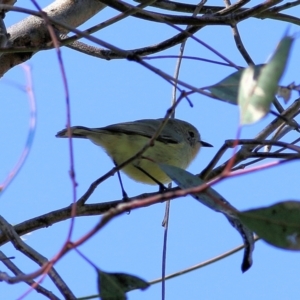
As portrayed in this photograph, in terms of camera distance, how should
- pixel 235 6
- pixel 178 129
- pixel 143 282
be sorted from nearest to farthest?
1. pixel 143 282
2. pixel 235 6
3. pixel 178 129

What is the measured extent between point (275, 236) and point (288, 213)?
0.27ft

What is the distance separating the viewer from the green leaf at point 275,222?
→ 1.46 m

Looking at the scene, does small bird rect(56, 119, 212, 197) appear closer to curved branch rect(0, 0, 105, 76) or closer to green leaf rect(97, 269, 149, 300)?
curved branch rect(0, 0, 105, 76)

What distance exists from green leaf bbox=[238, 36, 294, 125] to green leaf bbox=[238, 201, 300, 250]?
0.34 metres

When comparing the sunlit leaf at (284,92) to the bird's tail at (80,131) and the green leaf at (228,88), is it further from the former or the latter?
the bird's tail at (80,131)

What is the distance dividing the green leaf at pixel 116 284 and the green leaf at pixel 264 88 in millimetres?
552

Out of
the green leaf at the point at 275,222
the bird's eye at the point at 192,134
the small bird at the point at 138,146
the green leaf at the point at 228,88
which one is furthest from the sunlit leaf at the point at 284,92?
the bird's eye at the point at 192,134

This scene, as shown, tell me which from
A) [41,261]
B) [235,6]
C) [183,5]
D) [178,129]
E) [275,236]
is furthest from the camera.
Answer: [178,129]

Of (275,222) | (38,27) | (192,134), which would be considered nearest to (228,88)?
(275,222)

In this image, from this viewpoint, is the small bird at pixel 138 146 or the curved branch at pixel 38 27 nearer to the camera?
the curved branch at pixel 38 27

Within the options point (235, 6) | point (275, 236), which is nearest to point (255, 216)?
point (275, 236)

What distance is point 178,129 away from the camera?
505 cm

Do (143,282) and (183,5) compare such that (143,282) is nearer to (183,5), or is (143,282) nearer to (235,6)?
(235,6)

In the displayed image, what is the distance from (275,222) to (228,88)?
1.06ft
